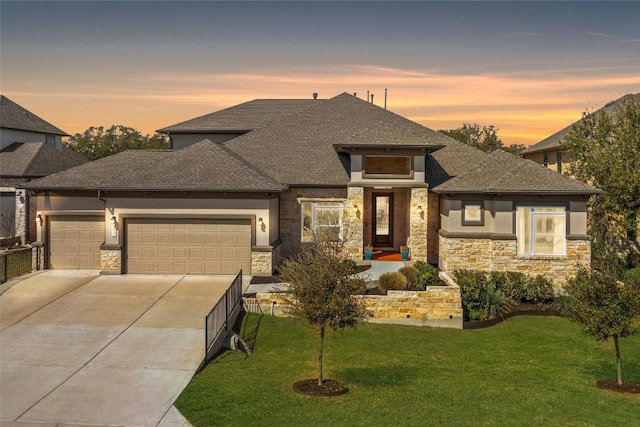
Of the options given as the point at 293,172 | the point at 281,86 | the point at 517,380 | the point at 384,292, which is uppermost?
the point at 281,86

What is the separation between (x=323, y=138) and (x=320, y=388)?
57.6ft

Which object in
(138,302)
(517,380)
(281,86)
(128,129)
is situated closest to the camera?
(517,380)

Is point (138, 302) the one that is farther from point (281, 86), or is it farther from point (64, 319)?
point (281, 86)

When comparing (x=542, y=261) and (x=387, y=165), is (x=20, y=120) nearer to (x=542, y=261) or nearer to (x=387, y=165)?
(x=387, y=165)

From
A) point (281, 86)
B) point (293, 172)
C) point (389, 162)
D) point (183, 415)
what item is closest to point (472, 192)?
point (389, 162)

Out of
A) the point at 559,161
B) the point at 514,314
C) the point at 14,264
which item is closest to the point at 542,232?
the point at 514,314

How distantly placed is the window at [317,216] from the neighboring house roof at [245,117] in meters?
8.52

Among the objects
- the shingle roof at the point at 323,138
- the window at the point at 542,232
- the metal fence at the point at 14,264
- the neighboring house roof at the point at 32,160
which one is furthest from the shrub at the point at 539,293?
the neighboring house roof at the point at 32,160

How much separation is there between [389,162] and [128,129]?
6313cm

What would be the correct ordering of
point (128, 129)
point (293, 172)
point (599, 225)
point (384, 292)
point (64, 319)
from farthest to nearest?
1. point (128, 129)
2. point (599, 225)
3. point (293, 172)
4. point (384, 292)
5. point (64, 319)

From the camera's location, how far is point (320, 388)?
38.2ft

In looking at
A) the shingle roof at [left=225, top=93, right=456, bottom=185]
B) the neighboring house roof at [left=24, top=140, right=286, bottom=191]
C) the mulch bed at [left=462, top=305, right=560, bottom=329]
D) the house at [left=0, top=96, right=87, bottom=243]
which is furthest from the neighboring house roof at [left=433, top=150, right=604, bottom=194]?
the house at [left=0, top=96, right=87, bottom=243]

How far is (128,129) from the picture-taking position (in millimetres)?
79188

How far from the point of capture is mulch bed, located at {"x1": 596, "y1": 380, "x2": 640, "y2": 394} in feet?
39.4
